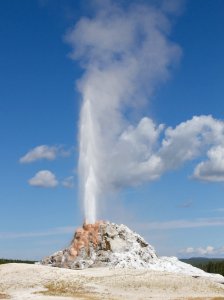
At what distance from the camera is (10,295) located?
74.8m

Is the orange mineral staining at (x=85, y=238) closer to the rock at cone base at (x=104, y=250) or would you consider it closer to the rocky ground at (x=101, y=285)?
the rock at cone base at (x=104, y=250)

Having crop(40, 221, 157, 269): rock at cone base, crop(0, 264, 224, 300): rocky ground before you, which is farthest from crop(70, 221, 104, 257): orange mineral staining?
crop(0, 264, 224, 300): rocky ground

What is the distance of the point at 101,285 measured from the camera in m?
80.6

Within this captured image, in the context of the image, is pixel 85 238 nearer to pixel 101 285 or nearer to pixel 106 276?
pixel 106 276

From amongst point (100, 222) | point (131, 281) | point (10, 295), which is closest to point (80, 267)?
point (100, 222)

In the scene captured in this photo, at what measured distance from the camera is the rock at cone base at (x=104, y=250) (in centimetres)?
10550

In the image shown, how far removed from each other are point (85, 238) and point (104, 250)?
258 inches

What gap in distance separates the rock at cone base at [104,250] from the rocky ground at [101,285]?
48.7 ft

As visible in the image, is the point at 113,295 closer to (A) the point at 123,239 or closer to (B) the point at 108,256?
(B) the point at 108,256

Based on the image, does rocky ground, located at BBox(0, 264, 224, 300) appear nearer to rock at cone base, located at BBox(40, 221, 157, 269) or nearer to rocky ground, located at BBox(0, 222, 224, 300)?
rocky ground, located at BBox(0, 222, 224, 300)

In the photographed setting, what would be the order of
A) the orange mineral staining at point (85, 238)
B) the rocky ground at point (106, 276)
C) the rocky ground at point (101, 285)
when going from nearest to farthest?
the rocky ground at point (101, 285)
the rocky ground at point (106, 276)
the orange mineral staining at point (85, 238)

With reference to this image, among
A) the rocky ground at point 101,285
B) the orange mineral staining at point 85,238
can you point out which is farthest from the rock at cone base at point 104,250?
the rocky ground at point 101,285

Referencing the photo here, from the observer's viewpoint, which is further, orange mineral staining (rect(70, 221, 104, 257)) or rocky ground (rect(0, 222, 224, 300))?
orange mineral staining (rect(70, 221, 104, 257))

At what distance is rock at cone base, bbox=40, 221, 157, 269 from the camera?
10550 centimetres
